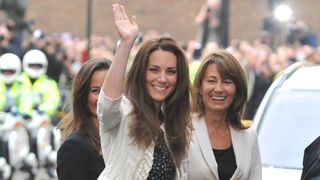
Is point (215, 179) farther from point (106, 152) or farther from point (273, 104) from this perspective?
point (273, 104)

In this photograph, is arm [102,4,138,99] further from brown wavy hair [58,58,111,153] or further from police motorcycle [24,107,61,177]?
police motorcycle [24,107,61,177]

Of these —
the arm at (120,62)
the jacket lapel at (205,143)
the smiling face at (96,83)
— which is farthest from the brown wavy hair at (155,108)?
the smiling face at (96,83)

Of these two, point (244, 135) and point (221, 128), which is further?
point (221, 128)

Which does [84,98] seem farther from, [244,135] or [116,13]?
[244,135]

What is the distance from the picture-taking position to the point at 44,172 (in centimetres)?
1490

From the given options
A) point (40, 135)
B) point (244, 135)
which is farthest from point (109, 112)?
point (40, 135)

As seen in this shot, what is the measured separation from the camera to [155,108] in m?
5.15

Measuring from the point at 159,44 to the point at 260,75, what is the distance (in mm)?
13896

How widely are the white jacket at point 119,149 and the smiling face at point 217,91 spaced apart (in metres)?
0.86

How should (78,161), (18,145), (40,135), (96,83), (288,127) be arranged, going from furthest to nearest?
(40,135) → (18,145) → (288,127) → (96,83) → (78,161)

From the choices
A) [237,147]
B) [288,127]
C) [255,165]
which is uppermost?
[237,147]

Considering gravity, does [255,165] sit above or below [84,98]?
below

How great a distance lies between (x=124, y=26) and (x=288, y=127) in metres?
3.57

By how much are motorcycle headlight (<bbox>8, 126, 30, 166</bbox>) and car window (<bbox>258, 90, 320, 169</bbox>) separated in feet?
18.5
